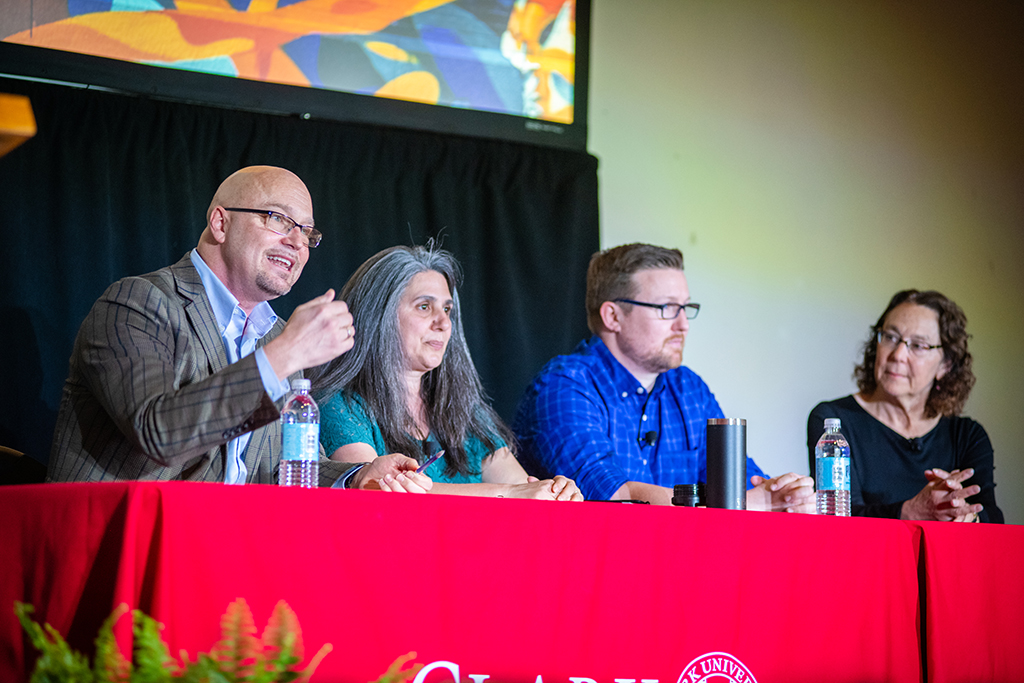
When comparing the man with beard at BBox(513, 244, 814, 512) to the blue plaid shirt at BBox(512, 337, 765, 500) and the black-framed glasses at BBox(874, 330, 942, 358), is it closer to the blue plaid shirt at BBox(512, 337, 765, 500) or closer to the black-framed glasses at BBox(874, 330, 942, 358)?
the blue plaid shirt at BBox(512, 337, 765, 500)

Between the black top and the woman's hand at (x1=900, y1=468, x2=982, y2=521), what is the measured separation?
0.54m

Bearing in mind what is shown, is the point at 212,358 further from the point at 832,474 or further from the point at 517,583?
the point at 832,474

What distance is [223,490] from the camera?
1.10 meters

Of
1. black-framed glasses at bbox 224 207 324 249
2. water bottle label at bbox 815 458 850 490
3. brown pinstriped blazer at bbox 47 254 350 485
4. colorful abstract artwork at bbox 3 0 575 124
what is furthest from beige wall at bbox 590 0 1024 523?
brown pinstriped blazer at bbox 47 254 350 485

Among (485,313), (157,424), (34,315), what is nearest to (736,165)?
(485,313)

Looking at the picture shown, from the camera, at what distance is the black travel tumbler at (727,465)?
5.10 ft

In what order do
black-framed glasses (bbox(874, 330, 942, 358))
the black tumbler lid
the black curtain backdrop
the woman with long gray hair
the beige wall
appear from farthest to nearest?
the beige wall < black-framed glasses (bbox(874, 330, 942, 358)) < the black curtain backdrop < the woman with long gray hair < the black tumbler lid

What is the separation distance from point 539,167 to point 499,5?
0.56 m

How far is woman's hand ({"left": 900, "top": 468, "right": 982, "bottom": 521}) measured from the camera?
200 cm

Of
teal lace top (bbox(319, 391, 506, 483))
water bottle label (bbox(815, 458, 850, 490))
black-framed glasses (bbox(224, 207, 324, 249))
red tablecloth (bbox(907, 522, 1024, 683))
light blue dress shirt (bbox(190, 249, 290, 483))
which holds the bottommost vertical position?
red tablecloth (bbox(907, 522, 1024, 683))

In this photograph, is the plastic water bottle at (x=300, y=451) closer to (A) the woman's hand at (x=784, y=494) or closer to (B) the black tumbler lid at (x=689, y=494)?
(B) the black tumbler lid at (x=689, y=494)

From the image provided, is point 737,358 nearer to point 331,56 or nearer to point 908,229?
point 908,229

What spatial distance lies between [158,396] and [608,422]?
130 centimetres

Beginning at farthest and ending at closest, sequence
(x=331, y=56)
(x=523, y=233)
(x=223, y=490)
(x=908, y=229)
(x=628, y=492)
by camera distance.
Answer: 1. (x=908, y=229)
2. (x=523, y=233)
3. (x=331, y=56)
4. (x=628, y=492)
5. (x=223, y=490)
